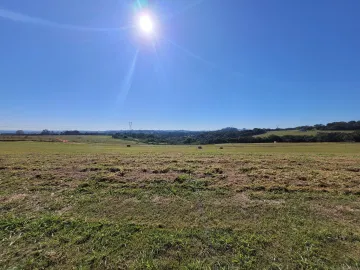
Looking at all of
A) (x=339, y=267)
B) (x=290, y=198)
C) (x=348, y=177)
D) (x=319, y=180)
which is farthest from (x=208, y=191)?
(x=348, y=177)

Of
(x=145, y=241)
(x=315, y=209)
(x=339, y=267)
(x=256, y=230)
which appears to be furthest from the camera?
(x=315, y=209)

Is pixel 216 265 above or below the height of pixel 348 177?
below

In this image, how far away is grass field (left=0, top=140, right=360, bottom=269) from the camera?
11.9ft

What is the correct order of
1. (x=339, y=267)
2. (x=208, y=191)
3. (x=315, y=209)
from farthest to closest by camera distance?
1. (x=208, y=191)
2. (x=315, y=209)
3. (x=339, y=267)

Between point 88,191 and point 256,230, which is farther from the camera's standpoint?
point 88,191

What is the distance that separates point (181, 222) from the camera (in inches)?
193

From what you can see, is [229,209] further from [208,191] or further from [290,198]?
[290,198]

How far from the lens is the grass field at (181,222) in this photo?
143 inches

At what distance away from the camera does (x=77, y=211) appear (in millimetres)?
5547

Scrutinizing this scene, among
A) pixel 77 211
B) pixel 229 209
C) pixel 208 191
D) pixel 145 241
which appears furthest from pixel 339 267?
pixel 77 211

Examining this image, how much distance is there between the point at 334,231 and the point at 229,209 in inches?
94.3

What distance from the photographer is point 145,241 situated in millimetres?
4145

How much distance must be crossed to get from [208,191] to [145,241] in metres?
3.42

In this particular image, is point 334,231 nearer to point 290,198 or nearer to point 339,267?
point 339,267
